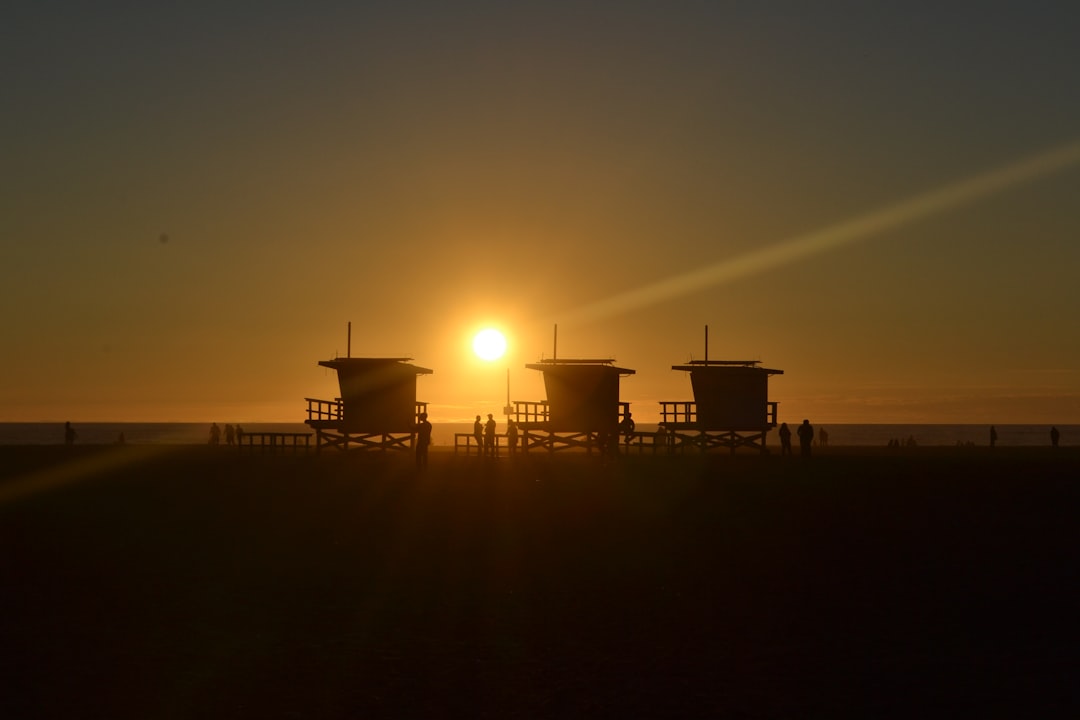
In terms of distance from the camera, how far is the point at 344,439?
168ft

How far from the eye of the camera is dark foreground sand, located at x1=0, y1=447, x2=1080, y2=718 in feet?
31.6

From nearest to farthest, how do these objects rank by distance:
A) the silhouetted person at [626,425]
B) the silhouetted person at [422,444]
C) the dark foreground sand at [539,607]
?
the dark foreground sand at [539,607] < the silhouetted person at [422,444] < the silhouetted person at [626,425]

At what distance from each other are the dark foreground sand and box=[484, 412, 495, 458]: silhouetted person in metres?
24.1

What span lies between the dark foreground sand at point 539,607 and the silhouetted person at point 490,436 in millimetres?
24099

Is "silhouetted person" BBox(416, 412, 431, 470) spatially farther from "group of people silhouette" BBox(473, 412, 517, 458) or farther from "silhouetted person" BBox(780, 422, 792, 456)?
"silhouetted person" BBox(780, 422, 792, 456)

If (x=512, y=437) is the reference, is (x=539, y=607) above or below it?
below

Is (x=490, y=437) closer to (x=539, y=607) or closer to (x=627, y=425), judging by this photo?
(x=627, y=425)

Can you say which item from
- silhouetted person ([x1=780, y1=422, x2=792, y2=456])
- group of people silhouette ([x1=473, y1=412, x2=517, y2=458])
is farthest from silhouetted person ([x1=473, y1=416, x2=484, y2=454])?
silhouetted person ([x1=780, y1=422, x2=792, y2=456])

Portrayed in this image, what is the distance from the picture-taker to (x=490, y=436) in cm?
5191

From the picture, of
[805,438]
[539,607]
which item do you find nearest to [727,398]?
[805,438]

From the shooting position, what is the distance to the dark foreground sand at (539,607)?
9633 mm

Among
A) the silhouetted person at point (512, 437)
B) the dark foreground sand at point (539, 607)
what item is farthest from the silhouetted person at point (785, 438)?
the dark foreground sand at point (539, 607)

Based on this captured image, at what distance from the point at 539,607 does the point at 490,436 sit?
3838 centimetres

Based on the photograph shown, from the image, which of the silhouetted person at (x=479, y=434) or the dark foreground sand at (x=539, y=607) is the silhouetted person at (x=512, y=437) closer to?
the silhouetted person at (x=479, y=434)
